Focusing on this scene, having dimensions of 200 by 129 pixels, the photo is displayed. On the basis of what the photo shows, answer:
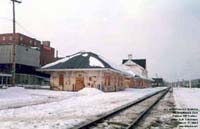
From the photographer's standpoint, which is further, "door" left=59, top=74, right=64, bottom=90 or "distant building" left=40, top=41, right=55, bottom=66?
"distant building" left=40, top=41, right=55, bottom=66

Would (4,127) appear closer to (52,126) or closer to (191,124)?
(52,126)

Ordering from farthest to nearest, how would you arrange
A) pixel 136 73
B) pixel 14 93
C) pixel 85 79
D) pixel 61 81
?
pixel 136 73
pixel 61 81
pixel 85 79
pixel 14 93

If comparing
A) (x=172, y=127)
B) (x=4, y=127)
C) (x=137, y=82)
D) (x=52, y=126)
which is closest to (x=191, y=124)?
(x=172, y=127)

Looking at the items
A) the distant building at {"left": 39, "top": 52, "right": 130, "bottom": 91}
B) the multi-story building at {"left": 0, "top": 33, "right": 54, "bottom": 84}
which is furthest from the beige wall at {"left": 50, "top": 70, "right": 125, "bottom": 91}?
the multi-story building at {"left": 0, "top": 33, "right": 54, "bottom": 84}

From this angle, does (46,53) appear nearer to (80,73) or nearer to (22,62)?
(22,62)

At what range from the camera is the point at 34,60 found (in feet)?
247

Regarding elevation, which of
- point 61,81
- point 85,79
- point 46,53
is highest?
point 46,53

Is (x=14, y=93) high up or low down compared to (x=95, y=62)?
down

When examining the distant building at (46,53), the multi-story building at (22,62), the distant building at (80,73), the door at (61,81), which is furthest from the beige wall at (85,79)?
the distant building at (46,53)

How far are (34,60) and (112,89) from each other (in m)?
32.3

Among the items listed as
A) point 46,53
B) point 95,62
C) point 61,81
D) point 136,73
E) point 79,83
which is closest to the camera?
point 79,83

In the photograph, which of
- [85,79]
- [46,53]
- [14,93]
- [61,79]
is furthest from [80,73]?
[46,53]

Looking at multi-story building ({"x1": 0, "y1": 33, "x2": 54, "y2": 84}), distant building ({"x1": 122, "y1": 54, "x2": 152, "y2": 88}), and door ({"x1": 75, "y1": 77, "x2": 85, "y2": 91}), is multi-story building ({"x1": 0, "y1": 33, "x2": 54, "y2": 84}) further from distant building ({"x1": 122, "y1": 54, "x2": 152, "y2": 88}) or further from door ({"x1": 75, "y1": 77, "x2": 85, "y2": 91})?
door ({"x1": 75, "y1": 77, "x2": 85, "y2": 91})

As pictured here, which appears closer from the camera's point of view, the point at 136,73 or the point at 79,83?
the point at 79,83
